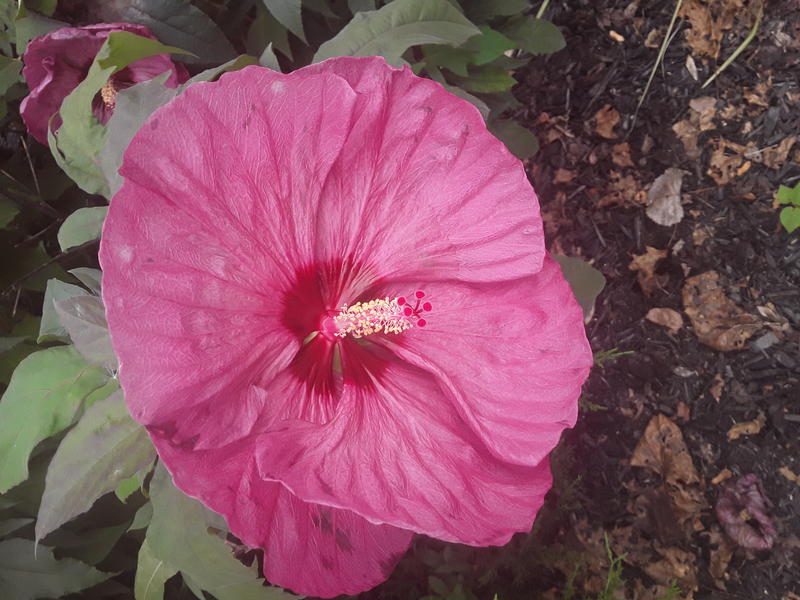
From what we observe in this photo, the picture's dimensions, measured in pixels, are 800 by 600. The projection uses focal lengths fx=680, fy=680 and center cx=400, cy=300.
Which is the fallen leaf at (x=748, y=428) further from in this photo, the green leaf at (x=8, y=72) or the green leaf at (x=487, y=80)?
the green leaf at (x=8, y=72)

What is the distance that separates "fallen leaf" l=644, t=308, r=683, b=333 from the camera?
7.75ft

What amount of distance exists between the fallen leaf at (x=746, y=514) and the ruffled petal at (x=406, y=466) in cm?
164

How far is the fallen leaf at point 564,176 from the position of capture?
2506mm

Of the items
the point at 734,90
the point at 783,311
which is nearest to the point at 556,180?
the point at 734,90

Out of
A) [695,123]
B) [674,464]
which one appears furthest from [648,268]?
[674,464]

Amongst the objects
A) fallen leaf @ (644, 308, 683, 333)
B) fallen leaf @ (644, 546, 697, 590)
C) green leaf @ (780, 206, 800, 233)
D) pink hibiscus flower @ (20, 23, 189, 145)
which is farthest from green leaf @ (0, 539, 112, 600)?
green leaf @ (780, 206, 800, 233)

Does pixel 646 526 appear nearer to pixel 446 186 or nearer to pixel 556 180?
pixel 556 180

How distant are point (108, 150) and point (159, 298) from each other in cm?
33

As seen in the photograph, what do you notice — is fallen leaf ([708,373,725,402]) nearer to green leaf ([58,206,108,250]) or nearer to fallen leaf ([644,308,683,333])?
fallen leaf ([644,308,683,333])

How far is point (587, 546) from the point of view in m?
2.27

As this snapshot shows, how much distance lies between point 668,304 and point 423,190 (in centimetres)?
176

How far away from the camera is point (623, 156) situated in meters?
2.49

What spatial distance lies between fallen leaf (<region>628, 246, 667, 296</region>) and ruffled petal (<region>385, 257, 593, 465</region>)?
161 centimetres

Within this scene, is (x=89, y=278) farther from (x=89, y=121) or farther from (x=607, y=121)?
(x=607, y=121)
